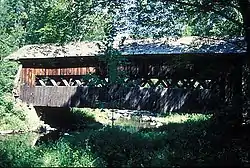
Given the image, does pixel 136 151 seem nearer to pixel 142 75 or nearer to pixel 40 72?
pixel 142 75

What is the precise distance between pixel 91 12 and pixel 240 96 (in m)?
5.07

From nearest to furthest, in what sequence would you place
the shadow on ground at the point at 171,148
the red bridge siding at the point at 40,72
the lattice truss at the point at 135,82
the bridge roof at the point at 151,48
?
the shadow on ground at the point at 171,148 < the bridge roof at the point at 151,48 < the lattice truss at the point at 135,82 < the red bridge siding at the point at 40,72

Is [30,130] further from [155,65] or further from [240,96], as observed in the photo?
[240,96]

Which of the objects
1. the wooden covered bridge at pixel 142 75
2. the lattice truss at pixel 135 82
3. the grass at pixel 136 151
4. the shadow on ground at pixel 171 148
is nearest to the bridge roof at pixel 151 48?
the wooden covered bridge at pixel 142 75

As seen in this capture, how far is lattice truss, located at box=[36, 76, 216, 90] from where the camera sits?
48.2 feet

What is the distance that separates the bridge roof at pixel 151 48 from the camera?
13.5 metres

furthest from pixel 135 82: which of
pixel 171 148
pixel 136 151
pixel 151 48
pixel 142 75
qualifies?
pixel 136 151

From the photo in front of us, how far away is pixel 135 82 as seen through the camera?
15953mm

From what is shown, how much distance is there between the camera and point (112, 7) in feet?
38.3

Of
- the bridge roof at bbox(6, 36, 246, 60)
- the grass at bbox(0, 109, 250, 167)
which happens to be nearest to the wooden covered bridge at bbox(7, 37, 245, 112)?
the bridge roof at bbox(6, 36, 246, 60)

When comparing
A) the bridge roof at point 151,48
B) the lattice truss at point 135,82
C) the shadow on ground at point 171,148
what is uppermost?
the bridge roof at point 151,48

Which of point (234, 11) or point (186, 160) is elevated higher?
point (234, 11)

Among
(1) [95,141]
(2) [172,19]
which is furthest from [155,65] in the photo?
(1) [95,141]

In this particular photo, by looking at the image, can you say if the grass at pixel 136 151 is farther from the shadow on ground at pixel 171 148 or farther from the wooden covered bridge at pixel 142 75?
the wooden covered bridge at pixel 142 75
